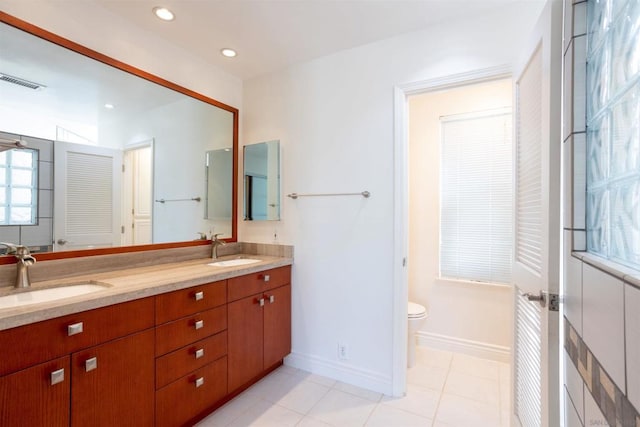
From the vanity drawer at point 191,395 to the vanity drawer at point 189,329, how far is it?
0.63 ft

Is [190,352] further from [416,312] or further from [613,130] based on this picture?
[613,130]

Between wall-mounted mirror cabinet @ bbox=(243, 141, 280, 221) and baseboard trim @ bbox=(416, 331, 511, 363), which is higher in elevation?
wall-mounted mirror cabinet @ bbox=(243, 141, 280, 221)

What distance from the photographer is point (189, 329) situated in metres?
1.66

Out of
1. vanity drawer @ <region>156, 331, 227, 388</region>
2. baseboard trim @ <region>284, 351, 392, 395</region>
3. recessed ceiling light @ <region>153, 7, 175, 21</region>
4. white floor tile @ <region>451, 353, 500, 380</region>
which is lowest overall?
white floor tile @ <region>451, 353, 500, 380</region>

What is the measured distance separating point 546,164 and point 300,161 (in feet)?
5.58

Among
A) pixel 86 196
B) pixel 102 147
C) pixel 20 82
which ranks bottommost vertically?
pixel 86 196

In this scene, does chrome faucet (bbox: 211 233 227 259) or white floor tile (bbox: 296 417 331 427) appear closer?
white floor tile (bbox: 296 417 331 427)

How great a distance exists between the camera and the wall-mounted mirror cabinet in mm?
2527

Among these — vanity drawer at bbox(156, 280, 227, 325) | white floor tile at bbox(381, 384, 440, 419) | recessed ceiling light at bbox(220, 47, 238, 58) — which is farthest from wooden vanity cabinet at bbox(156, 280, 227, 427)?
recessed ceiling light at bbox(220, 47, 238, 58)

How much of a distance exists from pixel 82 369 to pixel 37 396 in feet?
0.48

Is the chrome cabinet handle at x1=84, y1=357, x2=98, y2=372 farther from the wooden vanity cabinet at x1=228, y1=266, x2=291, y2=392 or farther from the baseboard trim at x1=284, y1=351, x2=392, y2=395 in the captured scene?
the baseboard trim at x1=284, y1=351, x2=392, y2=395

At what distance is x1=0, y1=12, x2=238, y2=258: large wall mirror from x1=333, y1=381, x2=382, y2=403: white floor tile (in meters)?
1.50

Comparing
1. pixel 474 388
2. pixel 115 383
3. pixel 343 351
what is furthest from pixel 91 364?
pixel 474 388

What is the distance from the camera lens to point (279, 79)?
2545mm
